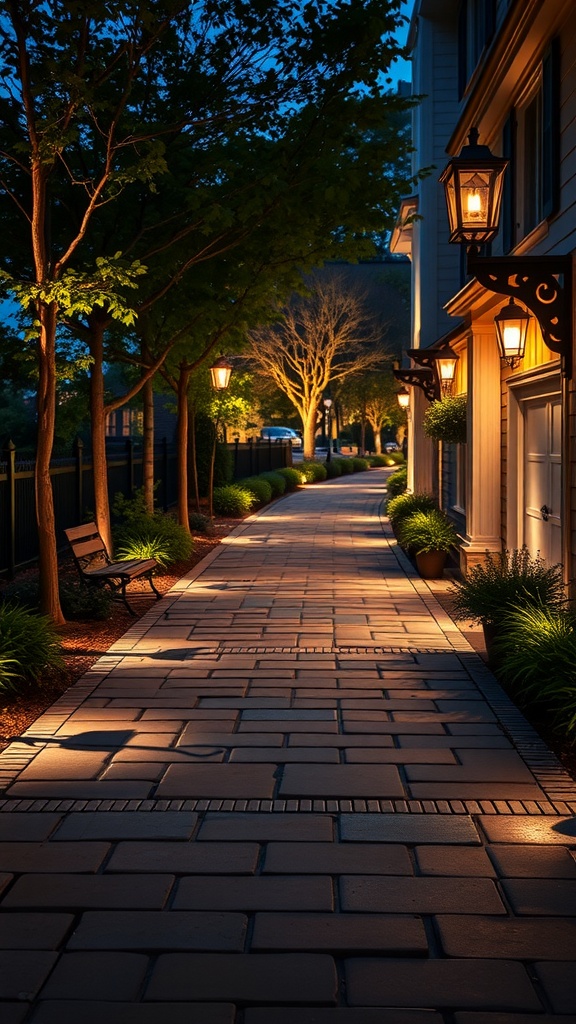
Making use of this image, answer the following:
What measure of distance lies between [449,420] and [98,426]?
16.8 feet

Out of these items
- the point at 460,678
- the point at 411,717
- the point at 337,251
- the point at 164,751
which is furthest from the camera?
the point at 337,251

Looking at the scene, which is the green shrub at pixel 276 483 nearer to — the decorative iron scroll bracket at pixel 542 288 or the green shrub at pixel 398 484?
the green shrub at pixel 398 484

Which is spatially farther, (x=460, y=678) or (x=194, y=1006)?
(x=460, y=678)

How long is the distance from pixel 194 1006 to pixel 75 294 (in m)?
6.49

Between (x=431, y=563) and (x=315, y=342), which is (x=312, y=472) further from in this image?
(x=431, y=563)

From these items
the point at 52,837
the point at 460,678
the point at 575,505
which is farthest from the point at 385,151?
the point at 52,837

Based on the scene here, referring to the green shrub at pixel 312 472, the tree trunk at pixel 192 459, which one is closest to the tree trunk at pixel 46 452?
the tree trunk at pixel 192 459

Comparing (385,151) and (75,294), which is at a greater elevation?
(385,151)

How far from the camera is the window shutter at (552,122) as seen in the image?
8.47 metres

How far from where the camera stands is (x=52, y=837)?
15.6 feet

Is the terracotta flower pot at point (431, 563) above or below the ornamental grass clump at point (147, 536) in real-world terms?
below

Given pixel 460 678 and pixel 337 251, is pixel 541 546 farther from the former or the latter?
pixel 337 251

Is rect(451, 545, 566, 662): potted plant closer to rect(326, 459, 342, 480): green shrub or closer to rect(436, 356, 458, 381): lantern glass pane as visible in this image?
rect(436, 356, 458, 381): lantern glass pane

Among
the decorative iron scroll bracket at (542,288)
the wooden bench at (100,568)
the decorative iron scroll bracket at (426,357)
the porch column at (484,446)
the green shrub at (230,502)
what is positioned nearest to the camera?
the decorative iron scroll bracket at (542,288)
